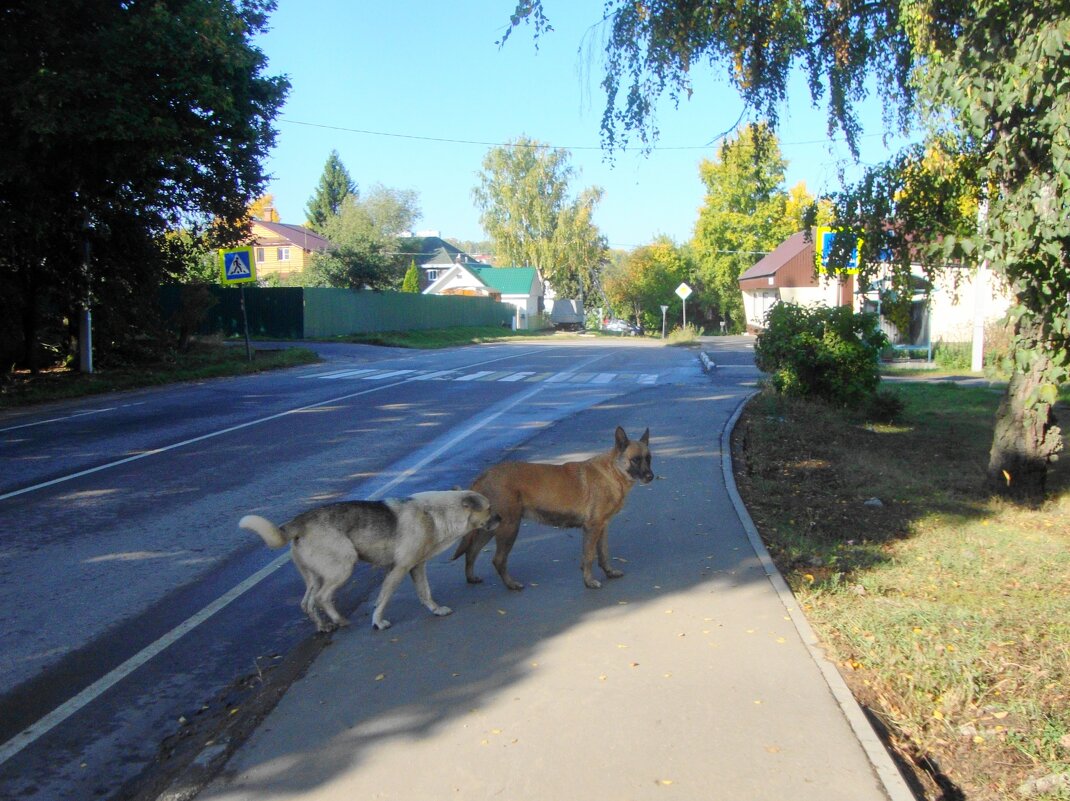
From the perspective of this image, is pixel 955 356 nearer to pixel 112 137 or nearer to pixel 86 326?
pixel 112 137

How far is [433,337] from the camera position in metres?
48.1

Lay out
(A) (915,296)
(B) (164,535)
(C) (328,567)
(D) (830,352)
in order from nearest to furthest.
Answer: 1. (C) (328,567)
2. (B) (164,535)
3. (A) (915,296)
4. (D) (830,352)

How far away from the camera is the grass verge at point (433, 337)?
4169 cm

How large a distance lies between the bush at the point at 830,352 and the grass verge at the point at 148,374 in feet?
45.4

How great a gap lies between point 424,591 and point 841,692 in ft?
8.14

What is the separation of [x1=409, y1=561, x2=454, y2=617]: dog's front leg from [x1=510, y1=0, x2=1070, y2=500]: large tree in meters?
5.07

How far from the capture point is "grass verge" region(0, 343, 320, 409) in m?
18.7

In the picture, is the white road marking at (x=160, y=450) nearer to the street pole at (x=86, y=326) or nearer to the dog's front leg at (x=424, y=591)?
the dog's front leg at (x=424, y=591)

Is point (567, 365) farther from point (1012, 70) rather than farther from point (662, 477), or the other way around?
point (1012, 70)

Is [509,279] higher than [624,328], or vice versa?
[509,279]

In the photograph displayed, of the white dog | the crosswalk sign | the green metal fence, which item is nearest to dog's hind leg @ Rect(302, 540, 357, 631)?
the white dog

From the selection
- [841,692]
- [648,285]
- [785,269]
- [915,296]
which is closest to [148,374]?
[915,296]

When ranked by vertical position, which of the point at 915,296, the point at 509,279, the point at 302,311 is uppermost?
the point at 509,279

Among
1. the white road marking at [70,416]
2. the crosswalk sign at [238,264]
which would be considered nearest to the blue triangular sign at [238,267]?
the crosswalk sign at [238,264]
